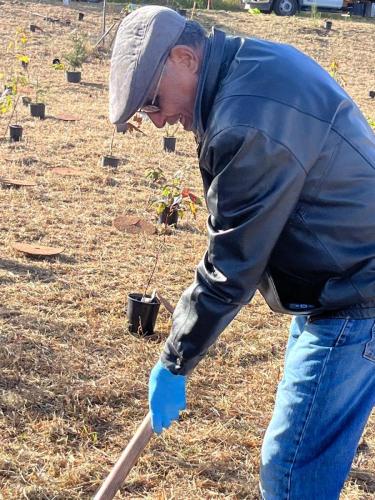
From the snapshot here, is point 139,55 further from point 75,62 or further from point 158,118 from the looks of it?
point 75,62

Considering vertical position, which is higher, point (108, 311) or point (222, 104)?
point (222, 104)

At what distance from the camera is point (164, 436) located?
335 centimetres

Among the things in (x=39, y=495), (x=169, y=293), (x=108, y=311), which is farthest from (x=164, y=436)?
(x=169, y=293)

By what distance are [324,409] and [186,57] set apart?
3.39 feet

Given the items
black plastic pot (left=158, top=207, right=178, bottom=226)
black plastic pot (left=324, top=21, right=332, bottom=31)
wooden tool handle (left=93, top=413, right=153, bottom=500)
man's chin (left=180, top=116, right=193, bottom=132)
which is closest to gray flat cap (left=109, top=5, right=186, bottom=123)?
man's chin (left=180, top=116, right=193, bottom=132)

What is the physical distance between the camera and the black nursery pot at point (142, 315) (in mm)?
4176

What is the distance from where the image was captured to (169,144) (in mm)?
8547

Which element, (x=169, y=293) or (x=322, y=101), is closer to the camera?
(x=322, y=101)

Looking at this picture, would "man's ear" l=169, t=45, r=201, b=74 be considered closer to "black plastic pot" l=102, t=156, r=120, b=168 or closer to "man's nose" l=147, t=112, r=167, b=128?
"man's nose" l=147, t=112, r=167, b=128

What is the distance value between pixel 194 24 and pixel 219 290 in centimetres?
73

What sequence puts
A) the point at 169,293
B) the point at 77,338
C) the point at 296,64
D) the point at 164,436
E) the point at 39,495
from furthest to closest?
the point at 169,293, the point at 77,338, the point at 164,436, the point at 39,495, the point at 296,64

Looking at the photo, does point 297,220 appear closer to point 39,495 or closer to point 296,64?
point 296,64

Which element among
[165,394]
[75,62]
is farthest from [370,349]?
[75,62]

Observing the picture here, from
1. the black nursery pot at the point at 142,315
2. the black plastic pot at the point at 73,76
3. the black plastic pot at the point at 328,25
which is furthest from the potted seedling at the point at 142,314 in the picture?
the black plastic pot at the point at 328,25
